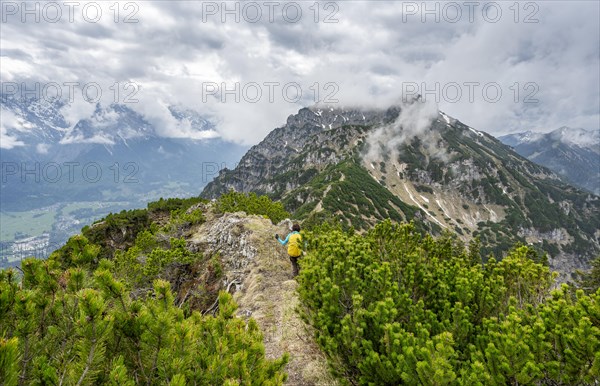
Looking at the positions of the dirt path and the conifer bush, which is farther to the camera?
the dirt path

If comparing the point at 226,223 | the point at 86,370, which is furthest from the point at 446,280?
the point at 226,223

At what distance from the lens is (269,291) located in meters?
15.4

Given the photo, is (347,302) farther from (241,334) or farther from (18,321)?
(18,321)

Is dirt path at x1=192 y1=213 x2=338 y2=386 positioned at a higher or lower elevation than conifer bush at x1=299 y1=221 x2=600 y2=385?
lower

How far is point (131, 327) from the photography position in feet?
13.2

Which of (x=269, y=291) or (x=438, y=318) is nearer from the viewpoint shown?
(x=438, y=318)

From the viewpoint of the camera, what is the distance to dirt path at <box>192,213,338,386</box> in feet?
32.3

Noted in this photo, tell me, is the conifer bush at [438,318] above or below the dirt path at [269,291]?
above

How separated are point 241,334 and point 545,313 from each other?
539cm

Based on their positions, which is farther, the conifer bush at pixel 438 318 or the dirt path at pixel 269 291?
the dirt path at pixel 269 291

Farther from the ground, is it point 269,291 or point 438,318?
point 438,318

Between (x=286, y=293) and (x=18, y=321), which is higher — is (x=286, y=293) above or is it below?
below

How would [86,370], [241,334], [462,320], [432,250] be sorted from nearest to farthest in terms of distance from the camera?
[86,370], [241,334], [462,320], [432,250]

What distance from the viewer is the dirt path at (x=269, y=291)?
984 cm
